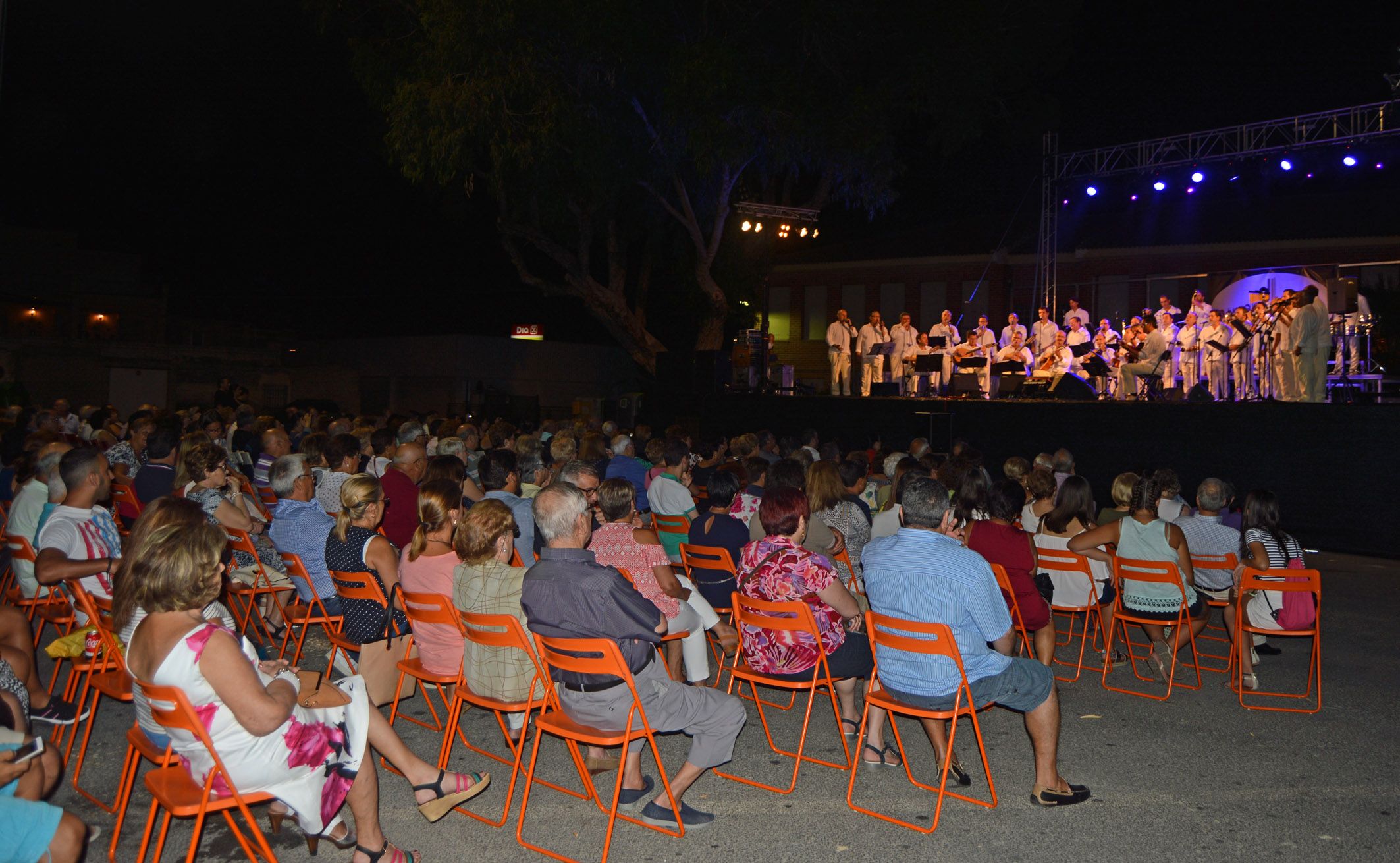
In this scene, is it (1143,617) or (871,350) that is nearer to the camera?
(1143,617)

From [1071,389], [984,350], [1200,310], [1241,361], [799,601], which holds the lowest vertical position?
[799,601]

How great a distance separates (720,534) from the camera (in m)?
5.50

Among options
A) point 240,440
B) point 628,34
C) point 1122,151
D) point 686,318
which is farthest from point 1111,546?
point 686,318

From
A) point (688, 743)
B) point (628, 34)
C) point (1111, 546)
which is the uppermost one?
point (628, 34)

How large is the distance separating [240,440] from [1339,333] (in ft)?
43.2

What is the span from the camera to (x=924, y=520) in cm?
382

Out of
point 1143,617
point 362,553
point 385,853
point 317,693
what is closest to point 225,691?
point 317,693

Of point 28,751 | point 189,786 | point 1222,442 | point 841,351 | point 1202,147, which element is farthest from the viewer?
point 841,351

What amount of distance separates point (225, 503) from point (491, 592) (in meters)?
2.53

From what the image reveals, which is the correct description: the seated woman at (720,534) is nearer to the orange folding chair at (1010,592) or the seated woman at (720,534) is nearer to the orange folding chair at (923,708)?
the orange folding chair at (1010,592)

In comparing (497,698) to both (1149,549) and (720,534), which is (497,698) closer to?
(720,534)

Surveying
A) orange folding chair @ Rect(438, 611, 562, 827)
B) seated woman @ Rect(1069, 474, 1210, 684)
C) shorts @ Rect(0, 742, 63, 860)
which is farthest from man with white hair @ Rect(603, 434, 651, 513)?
shorts @ Rect(0, 742, 63, 860)

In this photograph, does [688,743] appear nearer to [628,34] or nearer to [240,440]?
[240,440]

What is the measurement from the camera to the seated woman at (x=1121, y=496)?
19.8ft
